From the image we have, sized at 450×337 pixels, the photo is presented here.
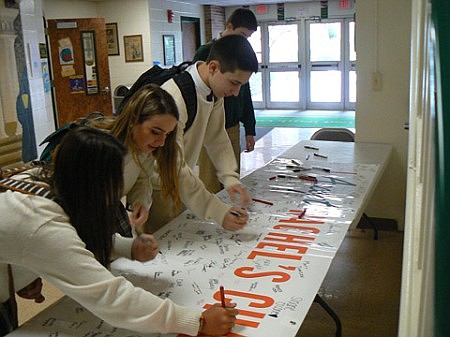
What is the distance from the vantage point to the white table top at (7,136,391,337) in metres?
1.35

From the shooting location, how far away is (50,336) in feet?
4.19

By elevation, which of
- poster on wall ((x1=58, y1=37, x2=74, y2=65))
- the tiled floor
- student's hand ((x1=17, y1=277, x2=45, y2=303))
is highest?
poster on wall ((x1=58, y1=37, x2=74, y2=65))

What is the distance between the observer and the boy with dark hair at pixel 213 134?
201 centimetres

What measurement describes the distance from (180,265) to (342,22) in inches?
377

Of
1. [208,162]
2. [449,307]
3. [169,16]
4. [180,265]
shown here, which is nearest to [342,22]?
[169,16]

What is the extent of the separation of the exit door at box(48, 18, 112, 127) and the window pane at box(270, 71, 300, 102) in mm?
4854

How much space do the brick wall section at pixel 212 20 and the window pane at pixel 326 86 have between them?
2263 mm

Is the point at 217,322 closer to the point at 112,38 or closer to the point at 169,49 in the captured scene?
the point at 112,38

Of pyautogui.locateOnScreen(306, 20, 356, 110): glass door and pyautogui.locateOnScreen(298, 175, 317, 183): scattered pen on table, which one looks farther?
pyautogui.locateOnScreen(306, 20, 356, 110): glass door

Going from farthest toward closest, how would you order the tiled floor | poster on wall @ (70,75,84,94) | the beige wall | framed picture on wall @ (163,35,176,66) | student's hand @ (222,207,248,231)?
1. framed picture on wall @ (163,35,176,66)
2. poster on wall @ (70,75,84,94)
3. the beige wall
4. the tiled floor
5. student's hand @ (222,207,248,231)

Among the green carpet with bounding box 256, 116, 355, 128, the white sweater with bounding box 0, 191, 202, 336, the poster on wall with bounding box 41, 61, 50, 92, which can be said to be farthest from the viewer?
the green carpet with bounding box 256, 116, 355, 128

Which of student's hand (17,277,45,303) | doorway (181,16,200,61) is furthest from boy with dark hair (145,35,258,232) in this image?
doorway (181,16,200,61)

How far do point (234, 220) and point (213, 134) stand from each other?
0.62 m

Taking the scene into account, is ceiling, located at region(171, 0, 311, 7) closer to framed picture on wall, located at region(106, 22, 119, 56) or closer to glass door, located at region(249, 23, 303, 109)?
glass door, located at region(249, 23, 303, 109)
